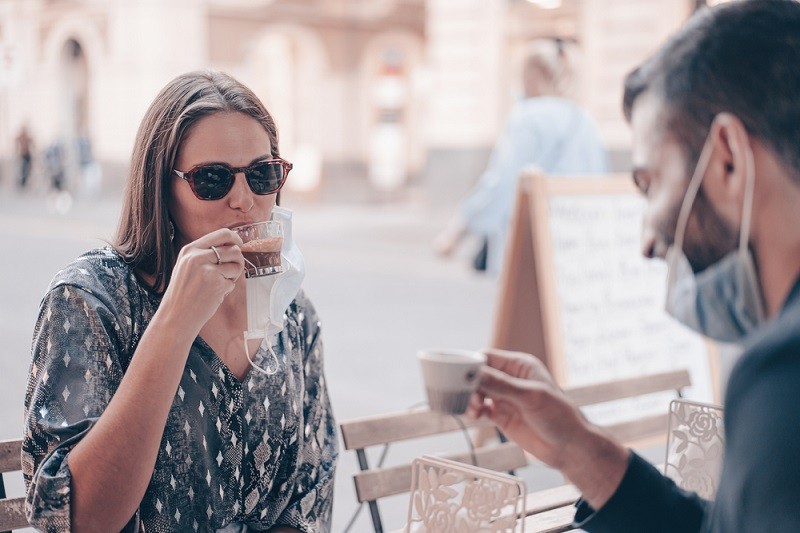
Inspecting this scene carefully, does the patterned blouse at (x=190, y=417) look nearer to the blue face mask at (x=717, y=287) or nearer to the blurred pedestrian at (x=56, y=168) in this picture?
the blue face mask at (x=717, y=287)

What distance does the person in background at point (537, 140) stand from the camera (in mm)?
6105

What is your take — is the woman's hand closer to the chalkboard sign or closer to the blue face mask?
the blue face mask

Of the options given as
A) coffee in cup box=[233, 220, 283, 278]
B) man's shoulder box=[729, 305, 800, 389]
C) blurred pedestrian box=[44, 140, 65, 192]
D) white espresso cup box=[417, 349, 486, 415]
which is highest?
blurred pedestrian box=[44, 140, 65, 192]

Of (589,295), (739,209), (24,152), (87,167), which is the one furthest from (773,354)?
(24,152)

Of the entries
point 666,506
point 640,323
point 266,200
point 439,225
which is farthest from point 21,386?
point 439,225

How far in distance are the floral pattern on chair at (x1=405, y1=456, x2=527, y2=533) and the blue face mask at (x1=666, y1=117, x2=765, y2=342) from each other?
18.0 inches

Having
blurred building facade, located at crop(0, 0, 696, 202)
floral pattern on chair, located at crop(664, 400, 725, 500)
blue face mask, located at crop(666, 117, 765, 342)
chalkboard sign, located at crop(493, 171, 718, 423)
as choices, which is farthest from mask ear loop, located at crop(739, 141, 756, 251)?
blurred building facade, located at crop(0, 0, 696, 202)

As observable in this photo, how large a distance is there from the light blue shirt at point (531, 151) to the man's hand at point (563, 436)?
14.5ft

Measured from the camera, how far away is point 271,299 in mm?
2211

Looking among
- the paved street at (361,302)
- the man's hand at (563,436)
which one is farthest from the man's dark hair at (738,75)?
the paved street at (361,302)

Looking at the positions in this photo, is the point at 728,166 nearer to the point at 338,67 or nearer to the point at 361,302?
the point at 361,302

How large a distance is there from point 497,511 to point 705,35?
0.96 m

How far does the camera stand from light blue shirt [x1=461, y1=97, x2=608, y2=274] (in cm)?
610

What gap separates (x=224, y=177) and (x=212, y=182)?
3 cm
